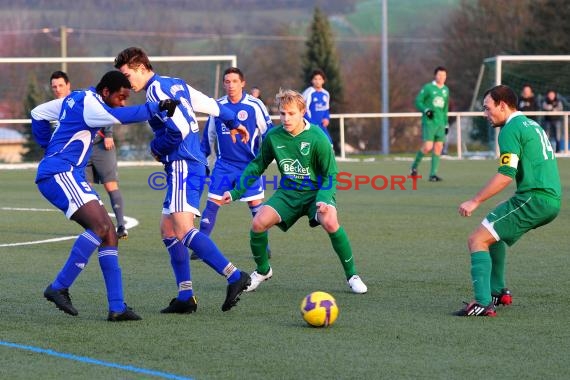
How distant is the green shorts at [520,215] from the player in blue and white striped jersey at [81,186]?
2.41 m

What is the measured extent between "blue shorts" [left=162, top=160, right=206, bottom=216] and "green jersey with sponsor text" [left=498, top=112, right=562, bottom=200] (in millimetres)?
2079

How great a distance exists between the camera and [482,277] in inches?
307

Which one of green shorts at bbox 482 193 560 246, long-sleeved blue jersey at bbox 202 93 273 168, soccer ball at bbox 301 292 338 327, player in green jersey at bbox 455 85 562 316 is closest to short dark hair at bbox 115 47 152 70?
soccer ball at bbox 301 292 338 327

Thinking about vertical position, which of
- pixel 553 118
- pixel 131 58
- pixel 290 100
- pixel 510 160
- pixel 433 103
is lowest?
pixel 553 118

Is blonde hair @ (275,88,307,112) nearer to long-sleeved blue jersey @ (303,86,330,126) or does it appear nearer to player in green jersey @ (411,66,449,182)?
player in green jersey @ (411,66,449,182)

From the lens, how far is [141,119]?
291 inches

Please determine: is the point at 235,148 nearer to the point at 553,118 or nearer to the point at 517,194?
the point at 517,194

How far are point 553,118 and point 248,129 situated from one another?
20.2 metres

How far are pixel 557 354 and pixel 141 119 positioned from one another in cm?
291

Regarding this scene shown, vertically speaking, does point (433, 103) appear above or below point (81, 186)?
below

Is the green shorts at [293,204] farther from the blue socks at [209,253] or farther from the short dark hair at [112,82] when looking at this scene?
the short dark hair at [112,82]

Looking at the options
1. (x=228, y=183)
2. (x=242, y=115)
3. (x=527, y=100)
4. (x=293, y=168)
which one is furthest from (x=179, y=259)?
(x=527, y=100)

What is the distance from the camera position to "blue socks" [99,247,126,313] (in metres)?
7.64

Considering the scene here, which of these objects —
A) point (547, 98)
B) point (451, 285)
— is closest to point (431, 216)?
point (451, 285)
